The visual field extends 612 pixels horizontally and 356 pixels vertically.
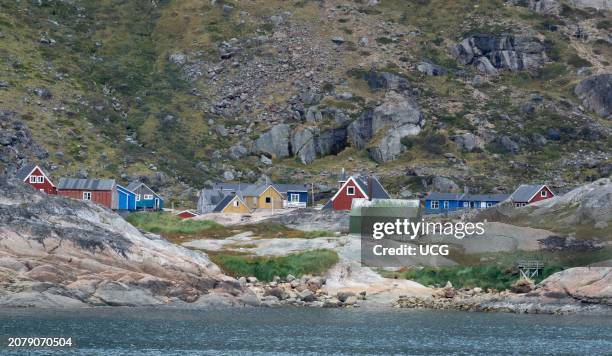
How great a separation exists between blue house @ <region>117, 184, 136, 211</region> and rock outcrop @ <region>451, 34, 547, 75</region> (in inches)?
2805

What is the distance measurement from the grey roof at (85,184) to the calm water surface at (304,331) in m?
53.0

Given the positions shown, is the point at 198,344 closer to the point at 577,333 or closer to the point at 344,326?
the point at 344,326

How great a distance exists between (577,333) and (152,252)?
30.6m

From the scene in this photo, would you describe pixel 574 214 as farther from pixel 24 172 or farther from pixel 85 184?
pixel 24 172

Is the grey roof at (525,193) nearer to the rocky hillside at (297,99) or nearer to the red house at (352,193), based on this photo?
the rocky hillside at (297,99)

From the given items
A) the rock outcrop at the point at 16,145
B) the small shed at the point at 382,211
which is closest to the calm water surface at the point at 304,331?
the small shed at the point at 382,211

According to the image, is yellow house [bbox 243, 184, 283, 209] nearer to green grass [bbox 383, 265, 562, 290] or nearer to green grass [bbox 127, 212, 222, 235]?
green grass [bbox 127, 212, 222, 235]

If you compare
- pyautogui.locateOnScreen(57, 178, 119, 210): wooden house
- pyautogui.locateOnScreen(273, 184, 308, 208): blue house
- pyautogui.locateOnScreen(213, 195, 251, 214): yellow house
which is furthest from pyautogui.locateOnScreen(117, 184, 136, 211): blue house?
pyautogui.locateOnScreen(273, 184, 308, 208): blue house

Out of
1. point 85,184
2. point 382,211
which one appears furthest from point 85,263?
point 85,184

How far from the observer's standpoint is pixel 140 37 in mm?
195500

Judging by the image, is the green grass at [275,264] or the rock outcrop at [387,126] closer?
the green grass at [275,264]

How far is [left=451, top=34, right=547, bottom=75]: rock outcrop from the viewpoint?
633ft

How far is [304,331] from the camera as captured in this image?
7594 cm

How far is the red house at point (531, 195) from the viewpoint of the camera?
136750 millimetres
